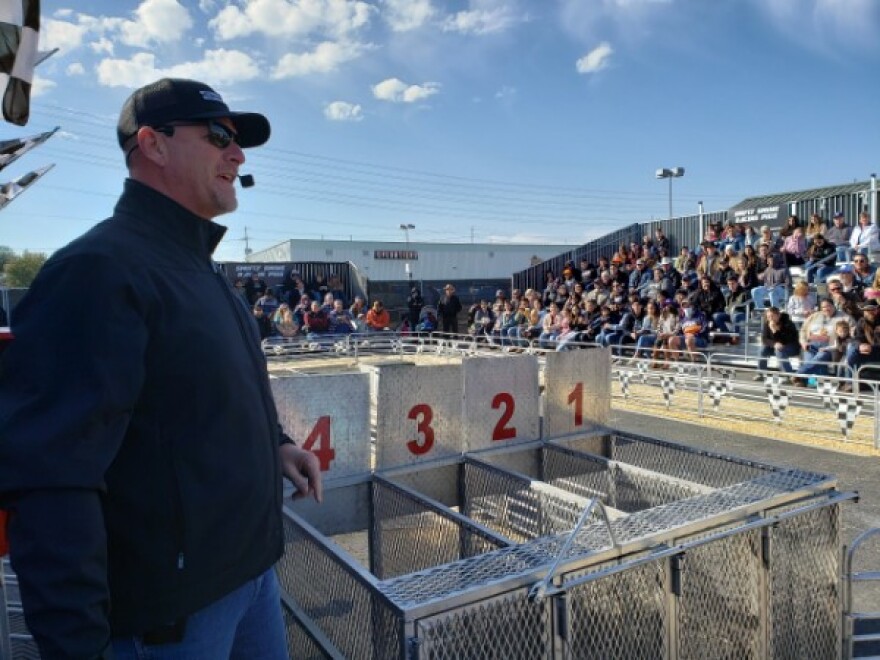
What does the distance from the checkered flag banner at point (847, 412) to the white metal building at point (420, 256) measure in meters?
42.1

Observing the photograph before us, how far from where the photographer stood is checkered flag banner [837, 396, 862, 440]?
878cm

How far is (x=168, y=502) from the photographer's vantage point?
4.97 feet

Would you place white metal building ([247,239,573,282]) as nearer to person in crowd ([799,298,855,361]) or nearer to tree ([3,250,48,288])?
tree ([3,250,48,288])

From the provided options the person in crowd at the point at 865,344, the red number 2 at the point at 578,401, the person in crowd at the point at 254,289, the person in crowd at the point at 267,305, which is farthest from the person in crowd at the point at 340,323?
the red number 2 at the point at 578,401

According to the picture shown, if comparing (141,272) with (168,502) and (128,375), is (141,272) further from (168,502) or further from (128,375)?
(168,502)

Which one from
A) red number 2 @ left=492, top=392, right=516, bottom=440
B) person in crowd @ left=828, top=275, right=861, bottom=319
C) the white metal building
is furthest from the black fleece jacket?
the white metal building

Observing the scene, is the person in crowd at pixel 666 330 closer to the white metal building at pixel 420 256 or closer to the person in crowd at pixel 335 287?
the person in crowd at pixel 335 287

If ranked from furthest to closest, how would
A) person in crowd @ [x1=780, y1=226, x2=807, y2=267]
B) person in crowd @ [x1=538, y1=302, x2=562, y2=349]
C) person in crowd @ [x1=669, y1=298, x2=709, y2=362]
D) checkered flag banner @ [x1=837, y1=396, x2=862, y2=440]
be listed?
person in crowd @ [x1=538, y1=302, x2=562, y2=349] < person in crowd @ [x1=780, y1=226, x2=807, y2=267] < person in crowd @ [x1=669, y1=298, x2=709, y2=362] < checkered flag banner @ [x1=837, y1=396, x2=862, y2=440]

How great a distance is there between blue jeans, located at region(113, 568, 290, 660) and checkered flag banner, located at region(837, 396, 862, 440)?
358 inches

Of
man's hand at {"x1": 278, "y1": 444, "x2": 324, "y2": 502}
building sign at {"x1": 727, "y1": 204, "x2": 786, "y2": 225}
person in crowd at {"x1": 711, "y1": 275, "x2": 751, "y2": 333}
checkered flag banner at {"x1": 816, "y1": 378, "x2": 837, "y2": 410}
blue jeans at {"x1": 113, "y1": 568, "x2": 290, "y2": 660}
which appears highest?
building sign at {"x1": 727, "y1": 204, "x2": 786, "y2": 225}

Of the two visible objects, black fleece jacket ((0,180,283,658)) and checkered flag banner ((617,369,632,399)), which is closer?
black fleece jacket ((0,180,283,658))

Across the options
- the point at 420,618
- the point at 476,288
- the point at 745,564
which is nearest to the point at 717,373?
the point at 745,564

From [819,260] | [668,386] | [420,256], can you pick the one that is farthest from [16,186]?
[420,256]

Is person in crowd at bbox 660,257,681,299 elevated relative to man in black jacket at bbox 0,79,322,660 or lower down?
Result: elevated
